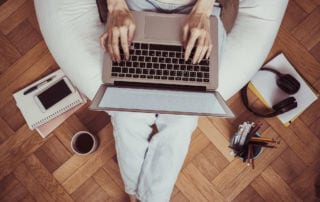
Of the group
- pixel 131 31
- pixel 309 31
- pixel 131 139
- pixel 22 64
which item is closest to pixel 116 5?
pixel 131 31

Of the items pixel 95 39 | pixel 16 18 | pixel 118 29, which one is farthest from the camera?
pixel 16 18

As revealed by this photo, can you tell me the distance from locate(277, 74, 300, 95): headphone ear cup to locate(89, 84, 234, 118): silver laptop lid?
20.6 inches

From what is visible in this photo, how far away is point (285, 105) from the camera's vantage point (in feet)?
4.36

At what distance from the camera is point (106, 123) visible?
1.39 m

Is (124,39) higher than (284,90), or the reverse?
(124,39)

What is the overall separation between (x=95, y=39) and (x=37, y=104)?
1.31ft

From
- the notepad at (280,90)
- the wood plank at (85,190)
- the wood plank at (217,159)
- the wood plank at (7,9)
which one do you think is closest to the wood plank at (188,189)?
the wood plank at (217,159)

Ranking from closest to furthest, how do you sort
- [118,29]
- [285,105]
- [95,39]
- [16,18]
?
1. [118,29]
2. [95,39]
3. [285,105]
4. [16,18]

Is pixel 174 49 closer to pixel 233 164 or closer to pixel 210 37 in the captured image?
pixel 210 37

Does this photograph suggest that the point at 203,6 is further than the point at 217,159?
No

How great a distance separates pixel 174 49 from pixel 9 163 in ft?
2.67

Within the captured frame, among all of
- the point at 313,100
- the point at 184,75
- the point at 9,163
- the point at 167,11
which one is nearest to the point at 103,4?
the point at 167,11

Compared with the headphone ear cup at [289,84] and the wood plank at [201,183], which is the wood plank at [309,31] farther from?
the wood plank at [201,183]

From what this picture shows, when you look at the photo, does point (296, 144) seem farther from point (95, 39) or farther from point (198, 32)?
point (95, 39)
